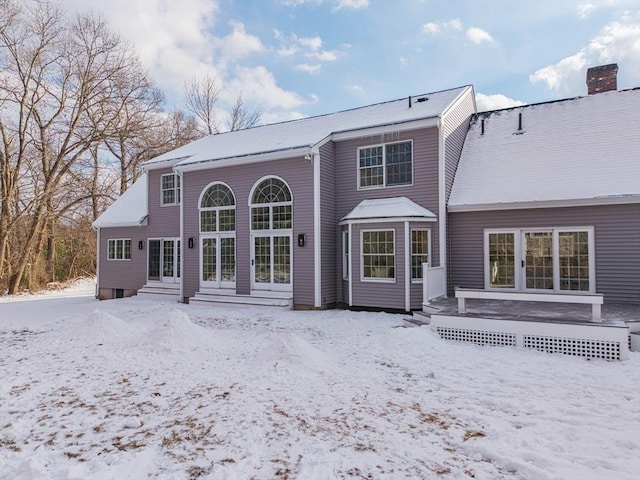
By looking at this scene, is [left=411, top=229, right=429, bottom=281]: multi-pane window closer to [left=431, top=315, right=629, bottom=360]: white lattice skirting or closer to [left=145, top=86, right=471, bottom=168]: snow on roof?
[left=431, top=315, right=629, bottom=360]: white lattice skirting

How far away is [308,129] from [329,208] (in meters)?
3.61

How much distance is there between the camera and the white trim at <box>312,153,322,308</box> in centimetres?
1145

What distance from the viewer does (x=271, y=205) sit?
12.3 metres

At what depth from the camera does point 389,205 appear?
11.2m

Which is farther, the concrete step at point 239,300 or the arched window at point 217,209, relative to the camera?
the arched window at point 217,209

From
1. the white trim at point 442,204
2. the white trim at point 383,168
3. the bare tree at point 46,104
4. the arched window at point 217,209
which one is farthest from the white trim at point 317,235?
the bare tree at point 46,104

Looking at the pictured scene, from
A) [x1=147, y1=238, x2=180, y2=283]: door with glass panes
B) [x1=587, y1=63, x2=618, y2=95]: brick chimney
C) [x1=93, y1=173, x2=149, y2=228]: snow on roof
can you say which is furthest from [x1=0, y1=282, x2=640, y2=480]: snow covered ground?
[x1=587, y1=63, x2=618, y2=95]: brick chimney

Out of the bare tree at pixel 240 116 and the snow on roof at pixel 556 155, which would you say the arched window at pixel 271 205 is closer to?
the snow on roof at pixel 556 155

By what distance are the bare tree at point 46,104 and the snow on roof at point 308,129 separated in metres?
7.83

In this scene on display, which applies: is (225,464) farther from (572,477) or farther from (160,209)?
(160,209)

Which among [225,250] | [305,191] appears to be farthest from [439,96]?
[225,250]

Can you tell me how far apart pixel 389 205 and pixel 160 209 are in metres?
9.51

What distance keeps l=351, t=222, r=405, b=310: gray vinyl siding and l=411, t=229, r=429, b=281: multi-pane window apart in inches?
12.3

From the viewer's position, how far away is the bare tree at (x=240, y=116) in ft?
101
